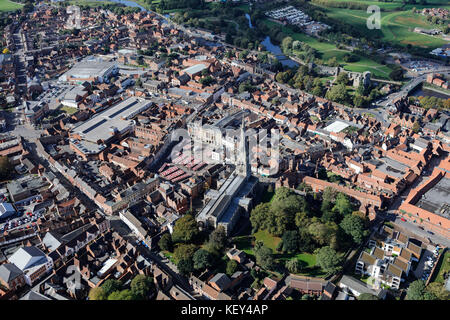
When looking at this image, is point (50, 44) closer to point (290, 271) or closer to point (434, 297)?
point (290, 271)

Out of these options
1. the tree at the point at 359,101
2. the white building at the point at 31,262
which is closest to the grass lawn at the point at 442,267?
the tree at the point at 359,101

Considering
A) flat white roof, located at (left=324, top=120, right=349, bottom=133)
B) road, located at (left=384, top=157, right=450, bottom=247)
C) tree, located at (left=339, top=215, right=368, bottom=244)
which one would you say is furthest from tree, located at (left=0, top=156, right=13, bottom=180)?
road, located at (left=384, top=157, right=450, bottom=247)

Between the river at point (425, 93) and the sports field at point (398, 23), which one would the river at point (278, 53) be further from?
the sports field at point (398, 23)

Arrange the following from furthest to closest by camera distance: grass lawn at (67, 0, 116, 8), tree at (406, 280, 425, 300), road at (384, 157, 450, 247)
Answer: grass lawn at (67, 0, 116, 8) < road at (384, 157, 450, 247) < tree at (406, 280, 425, 300)

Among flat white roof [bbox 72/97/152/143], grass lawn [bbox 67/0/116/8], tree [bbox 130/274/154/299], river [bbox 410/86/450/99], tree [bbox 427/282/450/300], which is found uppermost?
grass lawn [bbox 67/0/116/8]

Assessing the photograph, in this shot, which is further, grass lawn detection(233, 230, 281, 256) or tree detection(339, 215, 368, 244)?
grass lawn detection(233, 230, 281, 256)

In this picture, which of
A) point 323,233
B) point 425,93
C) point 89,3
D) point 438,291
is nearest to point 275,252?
point 323,233

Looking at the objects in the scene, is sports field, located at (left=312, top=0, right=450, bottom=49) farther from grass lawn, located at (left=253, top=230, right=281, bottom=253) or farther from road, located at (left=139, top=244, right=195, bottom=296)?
road, located at (left=139, top=244, right=195, bottom=296)
